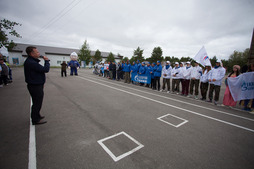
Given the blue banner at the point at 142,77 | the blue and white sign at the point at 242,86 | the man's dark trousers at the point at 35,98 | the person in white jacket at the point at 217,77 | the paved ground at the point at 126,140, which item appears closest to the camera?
the paved ground at the point at 126,140

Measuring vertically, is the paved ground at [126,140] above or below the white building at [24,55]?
below

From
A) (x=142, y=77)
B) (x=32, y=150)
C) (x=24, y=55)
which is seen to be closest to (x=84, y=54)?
(x=24, y=55)

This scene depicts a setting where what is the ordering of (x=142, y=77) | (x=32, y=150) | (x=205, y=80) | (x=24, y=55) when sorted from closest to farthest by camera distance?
1. (x=32, y=150)
2. (x=205, y=80)
3. (x=142, y=77)
4. (x=24, y=55)

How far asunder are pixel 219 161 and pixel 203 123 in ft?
5.85

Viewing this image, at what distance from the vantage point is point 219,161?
228 centimetres

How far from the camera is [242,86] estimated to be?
5598 millimetres

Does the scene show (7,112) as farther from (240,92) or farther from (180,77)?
(240,92)

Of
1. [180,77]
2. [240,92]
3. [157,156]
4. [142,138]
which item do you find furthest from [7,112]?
[240,92]

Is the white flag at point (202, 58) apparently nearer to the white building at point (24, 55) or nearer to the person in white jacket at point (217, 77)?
the person in white jacket at point (217, 77)

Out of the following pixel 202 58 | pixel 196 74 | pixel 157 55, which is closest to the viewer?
pixel 202 58

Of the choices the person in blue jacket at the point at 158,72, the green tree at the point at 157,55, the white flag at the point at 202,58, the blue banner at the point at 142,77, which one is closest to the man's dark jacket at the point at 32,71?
the person in blue jacket at the point at 158,72

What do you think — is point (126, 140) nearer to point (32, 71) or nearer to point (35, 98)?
point (35, 98)

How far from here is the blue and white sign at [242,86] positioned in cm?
539

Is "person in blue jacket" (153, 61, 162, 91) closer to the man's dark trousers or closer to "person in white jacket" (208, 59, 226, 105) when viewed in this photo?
"person in white jacket" (208, 59, 226, 105)
